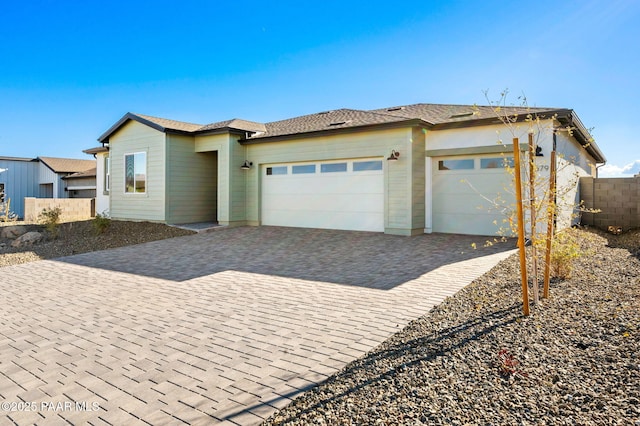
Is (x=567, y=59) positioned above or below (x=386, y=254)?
above

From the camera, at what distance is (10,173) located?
87.5 feet

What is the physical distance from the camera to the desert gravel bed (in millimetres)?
2344

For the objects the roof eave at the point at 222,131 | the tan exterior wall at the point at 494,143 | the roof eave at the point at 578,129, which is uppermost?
the roof eave at the point at 222,131

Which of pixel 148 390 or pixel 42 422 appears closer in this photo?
pixel 42 422

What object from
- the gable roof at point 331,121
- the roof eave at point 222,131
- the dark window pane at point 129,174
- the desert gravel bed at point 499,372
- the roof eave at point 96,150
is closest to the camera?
the desert gravel bed at point 499,372

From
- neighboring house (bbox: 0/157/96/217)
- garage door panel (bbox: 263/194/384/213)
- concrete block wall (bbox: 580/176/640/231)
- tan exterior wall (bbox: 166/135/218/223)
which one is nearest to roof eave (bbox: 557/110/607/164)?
concrete block wall (bbox: 580/176/640/231)

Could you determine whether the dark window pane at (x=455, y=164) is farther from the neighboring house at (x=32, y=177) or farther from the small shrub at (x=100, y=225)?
the neighboring house at (x=32, y=177)

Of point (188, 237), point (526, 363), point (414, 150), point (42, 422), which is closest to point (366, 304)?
point (526, 363)

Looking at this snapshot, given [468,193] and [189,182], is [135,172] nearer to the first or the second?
[189,182]

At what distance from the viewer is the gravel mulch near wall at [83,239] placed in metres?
10.3

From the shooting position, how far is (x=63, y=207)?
64.8 feet

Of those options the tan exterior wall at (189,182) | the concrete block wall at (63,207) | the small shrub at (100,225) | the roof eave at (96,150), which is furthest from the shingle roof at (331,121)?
the concrete block wall at (63,207)

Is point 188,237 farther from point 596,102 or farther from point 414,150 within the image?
point 596,102

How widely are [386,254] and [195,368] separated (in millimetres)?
6073
